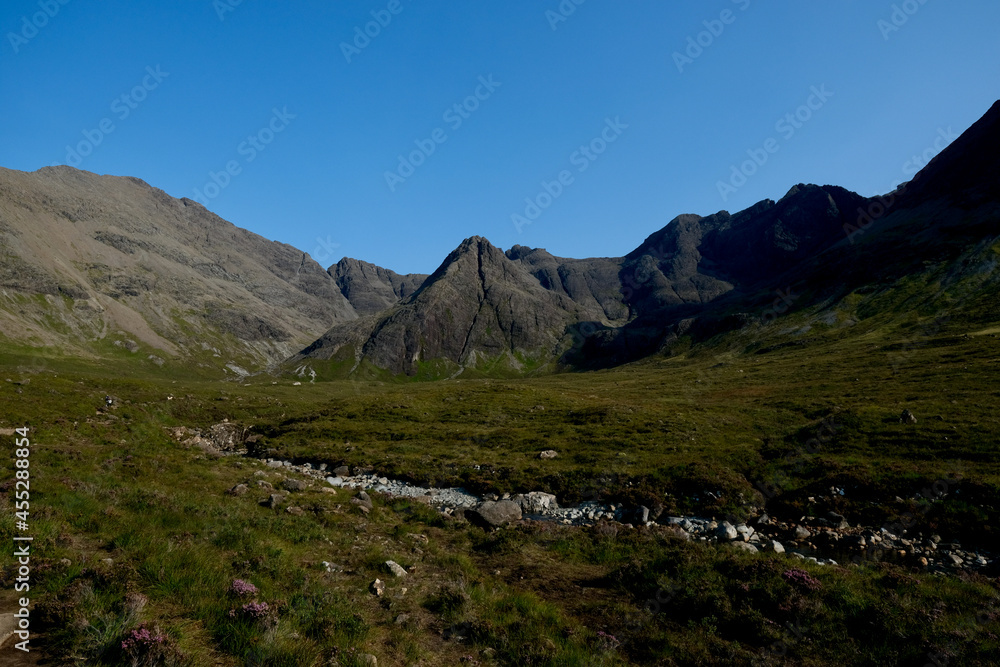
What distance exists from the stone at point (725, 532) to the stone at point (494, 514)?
9.41 meters

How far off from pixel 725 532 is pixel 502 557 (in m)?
11.0

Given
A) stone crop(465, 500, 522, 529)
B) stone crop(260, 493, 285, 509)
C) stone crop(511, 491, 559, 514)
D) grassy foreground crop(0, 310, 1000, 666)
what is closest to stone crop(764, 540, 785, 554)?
grassy foreground crop(0, 310, 1000, 666)

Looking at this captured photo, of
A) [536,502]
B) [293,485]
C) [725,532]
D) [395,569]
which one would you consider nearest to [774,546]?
[725,532]

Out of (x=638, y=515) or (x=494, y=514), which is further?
(x=638, y=515)

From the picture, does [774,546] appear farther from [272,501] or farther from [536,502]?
[272,501]

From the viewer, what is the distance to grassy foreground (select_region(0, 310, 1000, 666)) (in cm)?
884

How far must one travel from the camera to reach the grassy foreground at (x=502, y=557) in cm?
884

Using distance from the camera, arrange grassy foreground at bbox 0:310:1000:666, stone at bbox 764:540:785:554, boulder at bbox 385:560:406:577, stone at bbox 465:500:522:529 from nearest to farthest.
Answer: grassy foreground at bbox 0:310:1000:666 → boulder at bbox 385:560:406:577 → stone at bbox 764:540:785:554 → stone at bbox 465:500:522:529

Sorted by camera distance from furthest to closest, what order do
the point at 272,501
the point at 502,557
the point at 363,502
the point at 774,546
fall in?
1. the point at 363,502
2. the point at 272,501
3. the point at 774,546
4. the point at 502,557

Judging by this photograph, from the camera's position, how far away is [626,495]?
25.8 m

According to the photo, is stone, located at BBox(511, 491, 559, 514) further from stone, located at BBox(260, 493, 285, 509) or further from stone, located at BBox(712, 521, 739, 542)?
Result: stone, located at BBox(260, 493, 285, 509)

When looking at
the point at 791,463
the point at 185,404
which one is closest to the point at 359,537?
the point at 791,463

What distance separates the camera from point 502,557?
55.6 feet

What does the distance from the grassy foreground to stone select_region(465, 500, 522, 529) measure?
1.34 m
